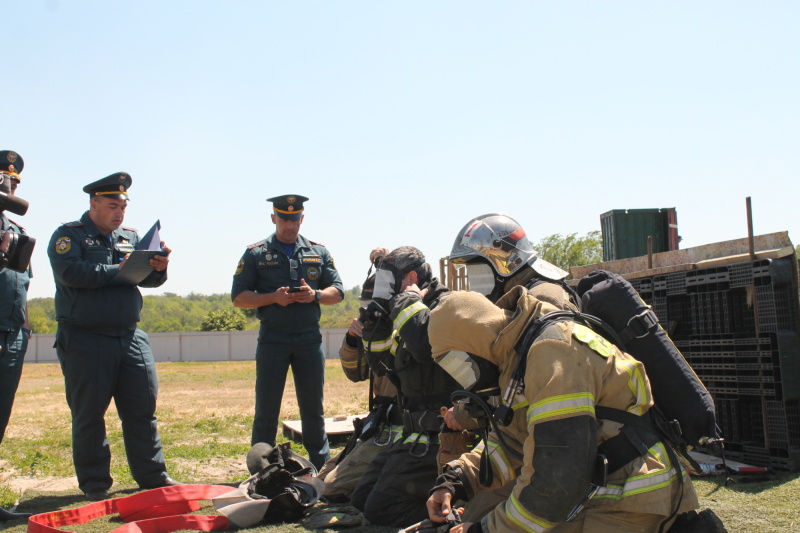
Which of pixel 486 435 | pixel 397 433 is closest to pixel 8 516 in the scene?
pixel 397 433

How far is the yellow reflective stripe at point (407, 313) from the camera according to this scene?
163 inches

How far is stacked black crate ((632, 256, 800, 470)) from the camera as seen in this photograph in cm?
526

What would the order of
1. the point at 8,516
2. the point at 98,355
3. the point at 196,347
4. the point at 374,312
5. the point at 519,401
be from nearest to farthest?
the point at 519,401 → the point at 374,312 → the point at 8,516 → the point at 98,355 → the point at 196,347

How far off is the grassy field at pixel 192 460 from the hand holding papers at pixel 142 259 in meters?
1.72

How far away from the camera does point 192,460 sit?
7371 mm

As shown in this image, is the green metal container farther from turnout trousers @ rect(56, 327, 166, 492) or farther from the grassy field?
turnout trousers @ rect(56, 327, 166, 492)

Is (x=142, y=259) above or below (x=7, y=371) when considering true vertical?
above

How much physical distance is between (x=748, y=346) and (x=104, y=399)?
519cm

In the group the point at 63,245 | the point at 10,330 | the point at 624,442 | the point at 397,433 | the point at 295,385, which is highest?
the point at 63,245

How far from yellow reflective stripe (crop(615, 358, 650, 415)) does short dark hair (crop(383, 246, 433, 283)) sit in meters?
2.32

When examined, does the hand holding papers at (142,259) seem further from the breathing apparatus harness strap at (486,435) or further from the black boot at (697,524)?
the black boot at (697,524)

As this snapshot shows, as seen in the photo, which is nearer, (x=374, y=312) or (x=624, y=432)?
(x=624, y=432)

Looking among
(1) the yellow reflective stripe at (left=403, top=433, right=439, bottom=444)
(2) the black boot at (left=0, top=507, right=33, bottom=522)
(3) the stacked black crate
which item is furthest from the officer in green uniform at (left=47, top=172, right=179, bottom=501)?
Result: (3) the stacked black crate

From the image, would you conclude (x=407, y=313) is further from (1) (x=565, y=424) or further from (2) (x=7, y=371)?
(2) (x=7, y=371)
